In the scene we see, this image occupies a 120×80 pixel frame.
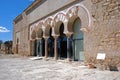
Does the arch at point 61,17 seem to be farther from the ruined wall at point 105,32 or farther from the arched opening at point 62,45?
the ruined wall at point 105,32

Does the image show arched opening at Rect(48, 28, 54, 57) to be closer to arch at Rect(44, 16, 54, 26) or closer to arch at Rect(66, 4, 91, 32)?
arch at Rect(44, 16, 54, 26)

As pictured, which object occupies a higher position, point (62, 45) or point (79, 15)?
point (79, 15)

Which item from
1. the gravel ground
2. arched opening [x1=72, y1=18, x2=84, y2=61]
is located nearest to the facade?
arched opening [x1=72, y1=18, x2=84, y2=61]

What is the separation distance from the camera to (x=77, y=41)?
13.6 metres

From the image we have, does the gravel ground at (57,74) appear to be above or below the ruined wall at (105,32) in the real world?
below

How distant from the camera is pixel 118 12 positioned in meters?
8.48

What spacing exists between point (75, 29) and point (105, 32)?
458 cm

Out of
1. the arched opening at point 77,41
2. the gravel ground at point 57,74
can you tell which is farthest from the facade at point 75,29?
the gravel ground at point 57,74

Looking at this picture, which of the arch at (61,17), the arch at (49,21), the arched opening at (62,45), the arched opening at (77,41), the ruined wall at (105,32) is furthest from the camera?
the arch at (49,21)

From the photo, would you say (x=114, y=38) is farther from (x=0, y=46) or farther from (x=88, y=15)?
(x=0, y=46)

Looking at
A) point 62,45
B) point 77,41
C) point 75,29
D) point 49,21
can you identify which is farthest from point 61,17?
point 62,45

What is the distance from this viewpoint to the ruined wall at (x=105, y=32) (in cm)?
858

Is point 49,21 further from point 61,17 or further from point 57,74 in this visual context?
point 57,74

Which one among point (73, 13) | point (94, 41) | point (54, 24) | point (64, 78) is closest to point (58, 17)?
→ point (54, 24)
